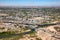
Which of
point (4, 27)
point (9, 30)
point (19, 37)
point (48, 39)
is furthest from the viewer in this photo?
point (4, 27)

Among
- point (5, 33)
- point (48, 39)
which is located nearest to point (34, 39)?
point (48, 39)

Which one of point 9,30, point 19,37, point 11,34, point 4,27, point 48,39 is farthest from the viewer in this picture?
point 4,27

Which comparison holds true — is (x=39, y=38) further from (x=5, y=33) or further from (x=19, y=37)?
(x=5, y=33)

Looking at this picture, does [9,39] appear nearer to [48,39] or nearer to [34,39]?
[34,39]

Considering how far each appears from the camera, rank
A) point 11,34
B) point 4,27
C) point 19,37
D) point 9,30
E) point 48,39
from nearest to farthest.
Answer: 1. point 48,39
2. point 19,37
3. point 11,34
4. point 9,30
5. point 4,27

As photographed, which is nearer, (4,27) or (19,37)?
(19,37)

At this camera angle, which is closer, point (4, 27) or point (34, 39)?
point (34, 39)

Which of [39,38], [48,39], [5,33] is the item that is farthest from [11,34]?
[48,39]

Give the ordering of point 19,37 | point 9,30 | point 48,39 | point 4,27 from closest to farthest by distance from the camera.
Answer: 1. point 48,39
2. point 19,37
3. point 9,30
4. point 4,27
